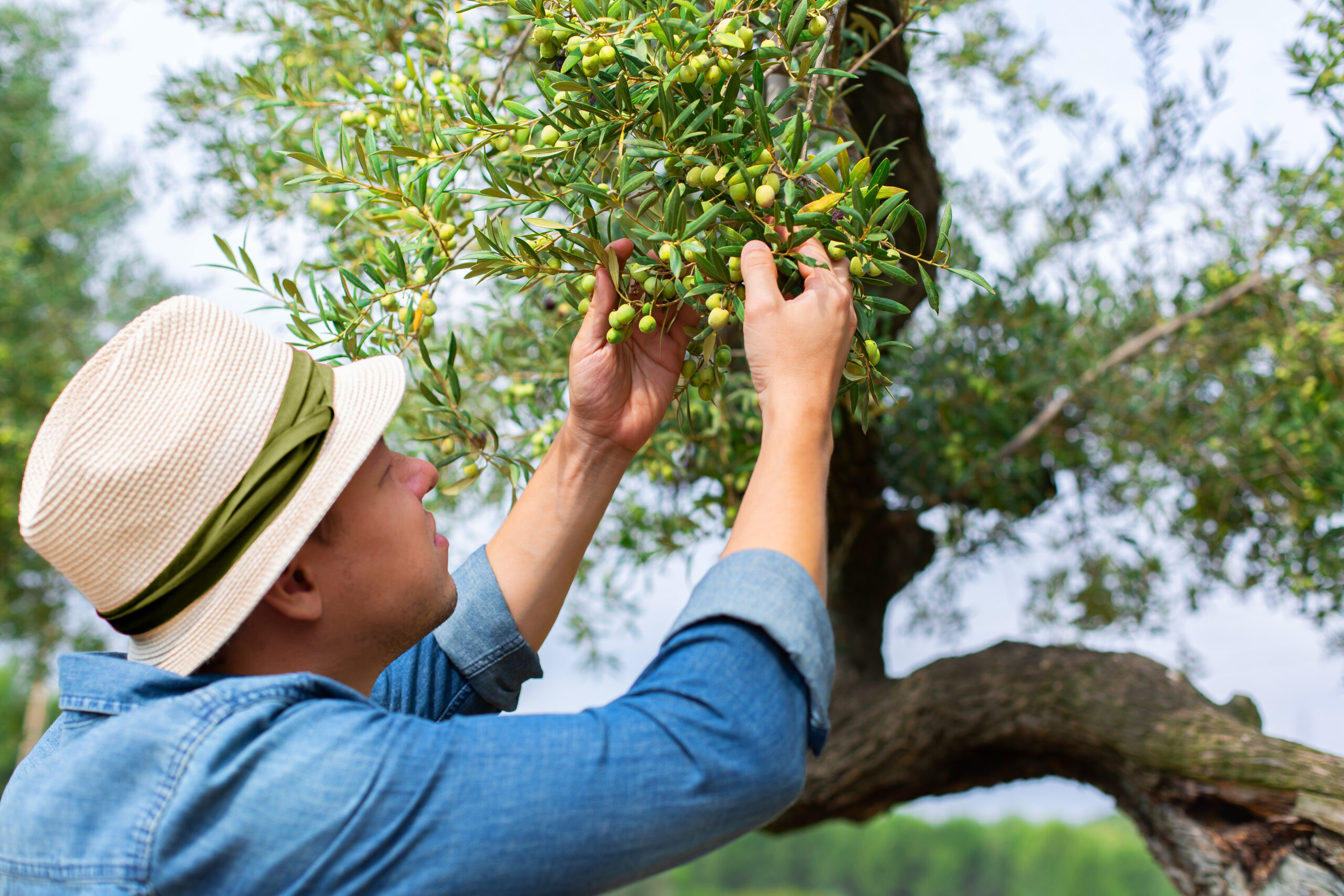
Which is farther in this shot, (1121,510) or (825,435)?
(1121,510)

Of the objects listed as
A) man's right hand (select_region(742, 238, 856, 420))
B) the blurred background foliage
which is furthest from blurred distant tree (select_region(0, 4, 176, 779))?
man's right hand (select_region(742, 238, 856, 420))

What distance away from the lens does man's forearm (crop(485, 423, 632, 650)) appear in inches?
62.9

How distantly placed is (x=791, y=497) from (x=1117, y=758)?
95.2 inches

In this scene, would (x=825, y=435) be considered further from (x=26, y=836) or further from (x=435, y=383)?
(x=26, y=836)

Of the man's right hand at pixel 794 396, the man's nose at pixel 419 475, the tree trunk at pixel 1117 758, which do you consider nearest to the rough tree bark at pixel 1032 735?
the tree trunk at pixel 1117 758

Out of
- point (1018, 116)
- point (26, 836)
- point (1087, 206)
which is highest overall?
point (1018, 116)

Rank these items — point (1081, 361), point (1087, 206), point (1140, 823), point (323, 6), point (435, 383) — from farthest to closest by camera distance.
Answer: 1. point (1087, 206)
2. point (1081, 361)
3. point (1140, 823)
4. point (323, 6)
5. point (435, 383)

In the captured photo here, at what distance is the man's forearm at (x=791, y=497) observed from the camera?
1.04 metres

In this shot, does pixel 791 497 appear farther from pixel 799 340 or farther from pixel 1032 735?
pixel 1032 735

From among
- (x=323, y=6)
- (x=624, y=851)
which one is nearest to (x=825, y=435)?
(x=624, y=851)

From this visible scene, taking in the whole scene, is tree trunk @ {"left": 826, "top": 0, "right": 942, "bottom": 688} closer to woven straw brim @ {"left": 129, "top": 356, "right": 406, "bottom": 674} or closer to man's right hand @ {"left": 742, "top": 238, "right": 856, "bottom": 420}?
man's right hand @ {"left": 742, "top": 238, "right": 856, "bottom": 420}

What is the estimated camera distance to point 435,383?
1.74 m

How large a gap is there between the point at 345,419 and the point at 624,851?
67 centimetres

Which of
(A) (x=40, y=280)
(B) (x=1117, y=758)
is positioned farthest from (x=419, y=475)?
(A) (x=40, y=280)
